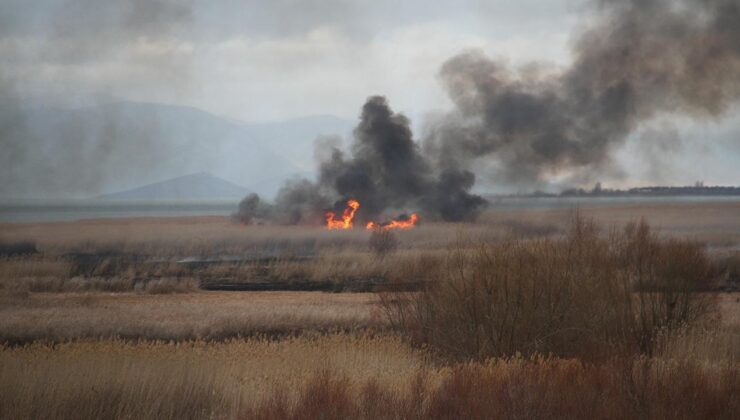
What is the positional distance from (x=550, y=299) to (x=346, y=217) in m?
61.4

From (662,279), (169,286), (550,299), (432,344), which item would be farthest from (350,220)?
(550,299)

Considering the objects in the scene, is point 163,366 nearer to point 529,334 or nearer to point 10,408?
point 10,408

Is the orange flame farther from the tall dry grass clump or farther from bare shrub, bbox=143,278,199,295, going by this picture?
the tall dry grass clump

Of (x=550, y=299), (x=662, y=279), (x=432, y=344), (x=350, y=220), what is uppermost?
(x=662, y=279)

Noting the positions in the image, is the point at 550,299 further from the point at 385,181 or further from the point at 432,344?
the point at 385,181

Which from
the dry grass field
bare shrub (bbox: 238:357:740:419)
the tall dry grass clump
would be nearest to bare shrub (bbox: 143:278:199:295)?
the dry grass field

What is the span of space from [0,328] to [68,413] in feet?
39.1

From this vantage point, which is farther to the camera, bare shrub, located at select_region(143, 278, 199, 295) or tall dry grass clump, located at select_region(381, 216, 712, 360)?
bare shrub, located at select_region(143, 278, 199, 295)

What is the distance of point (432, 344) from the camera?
17.8 meters

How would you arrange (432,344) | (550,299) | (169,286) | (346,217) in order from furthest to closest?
(346,217) → (169,286) → (432,344) → (550,299)

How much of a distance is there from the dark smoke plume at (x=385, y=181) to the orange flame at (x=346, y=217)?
2.24m

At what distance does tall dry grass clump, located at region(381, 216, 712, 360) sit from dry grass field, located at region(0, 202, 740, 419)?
0.14 ft

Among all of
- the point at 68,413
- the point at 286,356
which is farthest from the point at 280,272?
the point at 68,413

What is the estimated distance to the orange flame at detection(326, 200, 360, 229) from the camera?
76.9 meters
